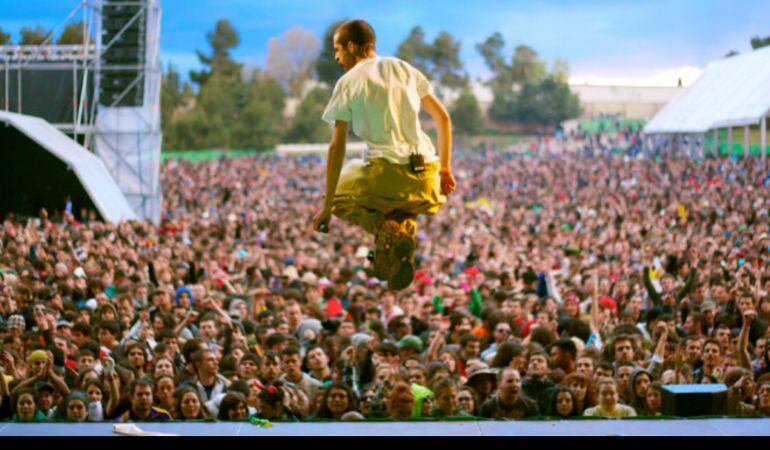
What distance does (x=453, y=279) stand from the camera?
31.3 ft

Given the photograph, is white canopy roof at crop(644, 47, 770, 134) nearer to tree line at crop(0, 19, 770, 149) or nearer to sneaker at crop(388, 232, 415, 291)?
tree line at crop(0, 19, 770, 149)

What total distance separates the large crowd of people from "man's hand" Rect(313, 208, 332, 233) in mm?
1705

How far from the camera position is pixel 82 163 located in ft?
44.0

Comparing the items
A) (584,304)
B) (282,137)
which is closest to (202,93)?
(282,137)

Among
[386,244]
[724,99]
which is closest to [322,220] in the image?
[386,244]

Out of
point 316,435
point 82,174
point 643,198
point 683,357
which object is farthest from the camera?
point 643,198

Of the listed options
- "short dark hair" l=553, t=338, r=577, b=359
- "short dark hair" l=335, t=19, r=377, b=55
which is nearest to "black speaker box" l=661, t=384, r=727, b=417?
"short dark hair" l=553, t=338, r=577, b=359

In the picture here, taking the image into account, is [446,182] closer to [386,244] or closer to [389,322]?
[386,244]

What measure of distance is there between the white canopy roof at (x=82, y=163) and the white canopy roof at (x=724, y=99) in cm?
798

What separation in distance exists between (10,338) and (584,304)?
4039mm

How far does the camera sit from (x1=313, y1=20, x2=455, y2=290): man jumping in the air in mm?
3471

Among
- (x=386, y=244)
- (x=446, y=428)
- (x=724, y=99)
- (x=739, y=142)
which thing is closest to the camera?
(x=386, y=244)

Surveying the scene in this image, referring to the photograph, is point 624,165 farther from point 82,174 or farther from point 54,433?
point 54,433

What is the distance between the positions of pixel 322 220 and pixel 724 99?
11114mm
